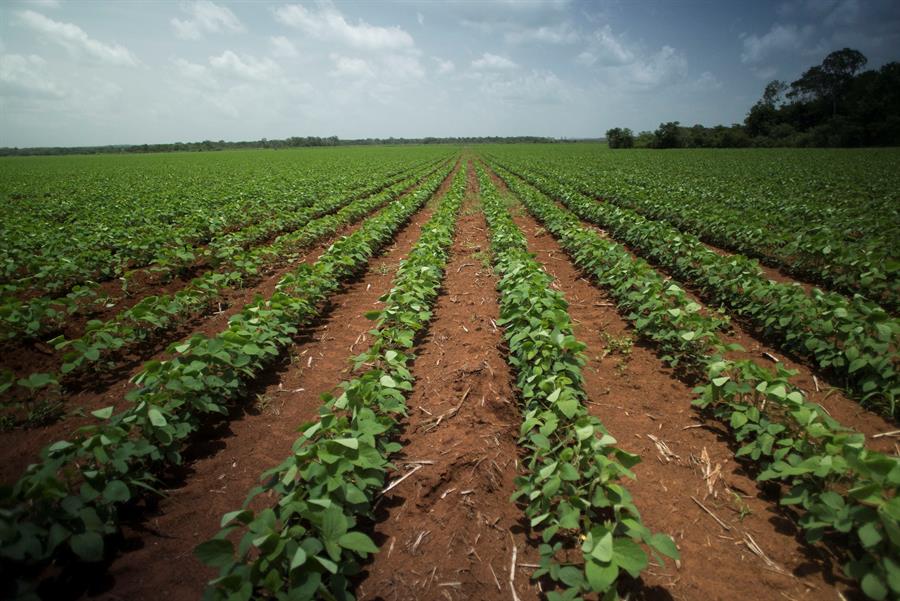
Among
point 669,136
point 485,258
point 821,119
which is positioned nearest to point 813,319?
point 485,258

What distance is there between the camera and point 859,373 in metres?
4.40

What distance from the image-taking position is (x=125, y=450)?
2.65 meters

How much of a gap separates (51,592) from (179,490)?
0.91 m

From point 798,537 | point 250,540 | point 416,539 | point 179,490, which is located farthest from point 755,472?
point 179,490

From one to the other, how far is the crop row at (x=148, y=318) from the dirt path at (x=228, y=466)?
5.04 feet

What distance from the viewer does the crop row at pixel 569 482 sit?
81.3 inches

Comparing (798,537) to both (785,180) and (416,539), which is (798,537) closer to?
(416,539)

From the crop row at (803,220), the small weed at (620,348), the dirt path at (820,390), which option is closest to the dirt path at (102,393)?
the small weed at (620,348)

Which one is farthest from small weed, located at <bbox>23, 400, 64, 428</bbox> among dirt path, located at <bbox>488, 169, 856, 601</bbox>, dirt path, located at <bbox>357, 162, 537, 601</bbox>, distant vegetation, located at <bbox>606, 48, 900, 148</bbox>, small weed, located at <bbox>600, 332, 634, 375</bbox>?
distant vegetation, located at <bbox>606, 48, 900, 148</bbox>

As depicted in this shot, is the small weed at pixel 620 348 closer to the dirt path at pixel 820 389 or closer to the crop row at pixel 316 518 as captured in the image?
the dirt path at pixel 820 389

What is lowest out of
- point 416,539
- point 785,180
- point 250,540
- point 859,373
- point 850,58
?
point 416,539

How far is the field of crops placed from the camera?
88.4 inches

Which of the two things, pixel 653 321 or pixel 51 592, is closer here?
pixel 51 592

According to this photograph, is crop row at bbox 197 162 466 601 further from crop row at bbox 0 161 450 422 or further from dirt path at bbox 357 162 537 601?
crop row at bbox 0 161 450 422
